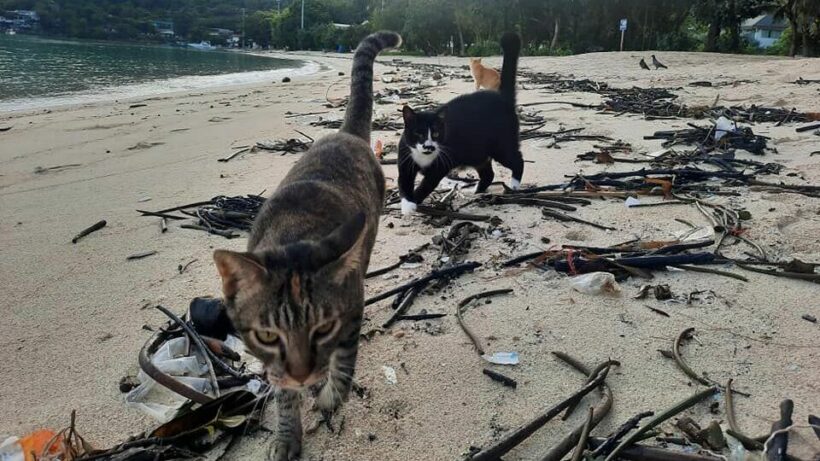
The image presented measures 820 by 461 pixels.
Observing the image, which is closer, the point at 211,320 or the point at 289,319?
the point at 289,319

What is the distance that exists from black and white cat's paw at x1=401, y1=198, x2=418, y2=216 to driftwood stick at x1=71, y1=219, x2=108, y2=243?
275 cm


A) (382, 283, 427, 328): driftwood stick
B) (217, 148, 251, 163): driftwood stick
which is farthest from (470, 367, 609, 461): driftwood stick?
(217, 148, 251, 163): driftwood stick

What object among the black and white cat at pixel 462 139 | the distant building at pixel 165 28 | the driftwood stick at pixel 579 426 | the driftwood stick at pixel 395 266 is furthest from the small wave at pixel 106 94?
the distant building at pixel 165 28

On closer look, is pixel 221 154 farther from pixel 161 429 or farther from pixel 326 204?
pixel 161 429

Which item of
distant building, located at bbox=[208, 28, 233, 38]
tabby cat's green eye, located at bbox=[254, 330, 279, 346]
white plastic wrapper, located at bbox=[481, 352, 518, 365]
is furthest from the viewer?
distant building, located at bbox=[208, 28, 233, 38]

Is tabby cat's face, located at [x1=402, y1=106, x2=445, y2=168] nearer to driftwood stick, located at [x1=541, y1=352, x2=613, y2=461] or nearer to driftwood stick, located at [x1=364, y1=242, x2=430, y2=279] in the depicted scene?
driftwood stick, located at [x1=364, y1=242, x2=430, y2=279]

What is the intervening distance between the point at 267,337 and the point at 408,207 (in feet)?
10.4

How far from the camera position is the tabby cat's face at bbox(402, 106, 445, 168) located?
540 centimetres

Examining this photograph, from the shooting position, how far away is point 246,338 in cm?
219

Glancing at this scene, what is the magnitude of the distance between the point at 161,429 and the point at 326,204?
50.6 inches

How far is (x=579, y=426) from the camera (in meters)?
2.10

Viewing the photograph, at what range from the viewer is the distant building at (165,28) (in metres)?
78.9

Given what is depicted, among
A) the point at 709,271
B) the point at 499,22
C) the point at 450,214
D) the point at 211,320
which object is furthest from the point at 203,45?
the point at 709,271

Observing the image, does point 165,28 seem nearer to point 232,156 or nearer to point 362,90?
point 232,156
